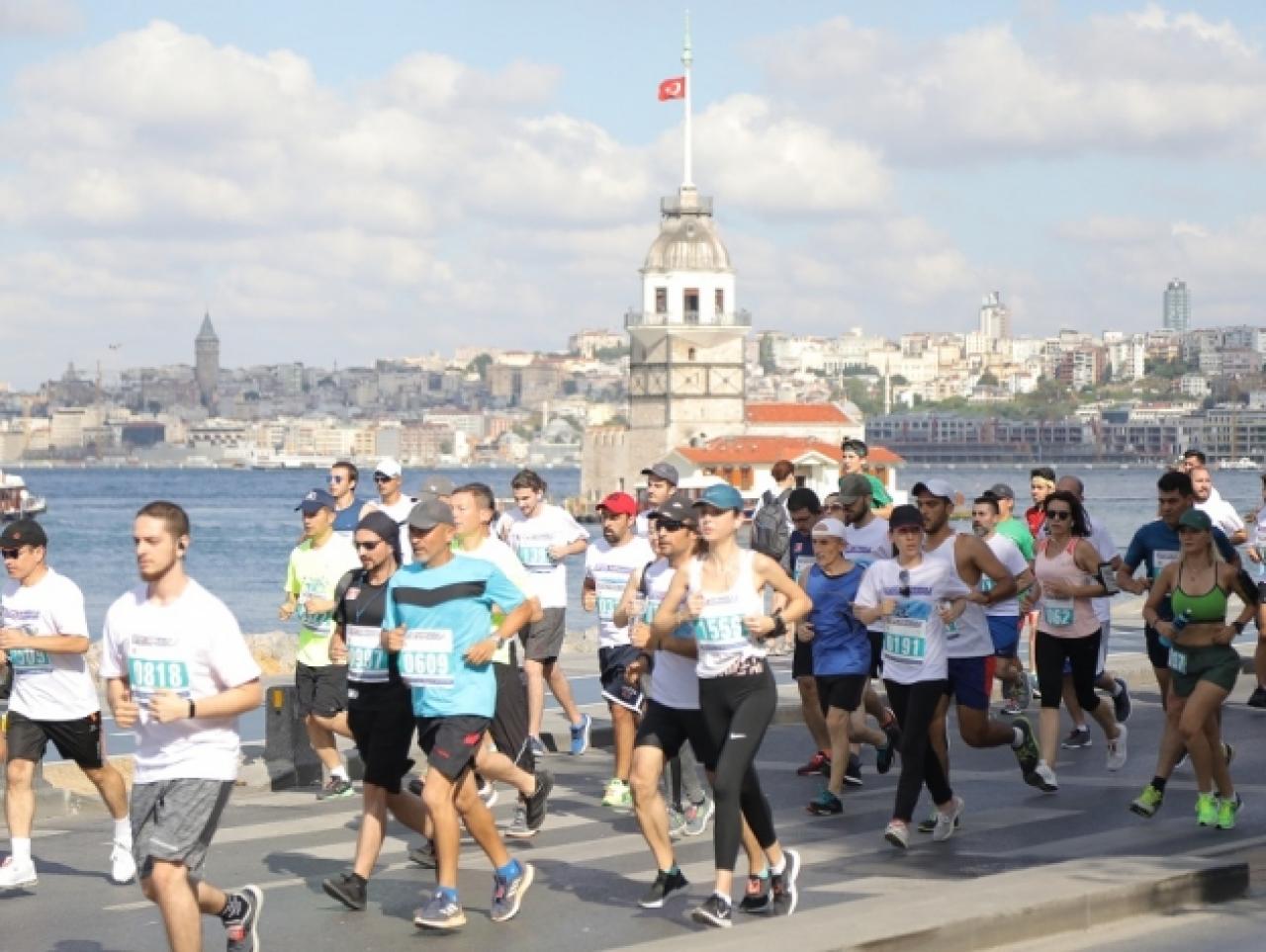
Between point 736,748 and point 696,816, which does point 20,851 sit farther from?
point 696,816

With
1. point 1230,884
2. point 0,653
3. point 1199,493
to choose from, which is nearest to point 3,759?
point 0,653

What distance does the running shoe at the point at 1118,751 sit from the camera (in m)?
14.0

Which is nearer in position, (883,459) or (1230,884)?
(1230,884)

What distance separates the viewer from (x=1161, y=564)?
13.4 meters

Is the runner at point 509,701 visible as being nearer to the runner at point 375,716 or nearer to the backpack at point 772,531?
the runner at point 375,716

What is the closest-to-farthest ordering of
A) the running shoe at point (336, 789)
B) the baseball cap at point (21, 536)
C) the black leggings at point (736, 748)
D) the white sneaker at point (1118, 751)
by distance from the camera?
the black leggings at point (736, 748) → the baseball cap at point (21, 536) → the running shoe at point (336, 789) → the white sneaker at point (1118, 751)

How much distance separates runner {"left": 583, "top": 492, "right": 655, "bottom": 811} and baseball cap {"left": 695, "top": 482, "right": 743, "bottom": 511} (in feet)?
9.09

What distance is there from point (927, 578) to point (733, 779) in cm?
258

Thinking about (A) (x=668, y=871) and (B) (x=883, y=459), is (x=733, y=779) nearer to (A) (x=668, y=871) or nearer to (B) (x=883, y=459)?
(A) (x=668, y=871)

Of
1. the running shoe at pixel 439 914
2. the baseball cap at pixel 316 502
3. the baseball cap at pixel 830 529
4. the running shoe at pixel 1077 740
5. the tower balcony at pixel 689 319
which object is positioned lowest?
the running shoe at pixel 1077 740

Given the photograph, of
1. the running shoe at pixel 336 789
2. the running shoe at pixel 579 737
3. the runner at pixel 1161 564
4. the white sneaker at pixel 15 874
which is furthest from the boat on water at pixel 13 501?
the white sneaker at pixel 15 874

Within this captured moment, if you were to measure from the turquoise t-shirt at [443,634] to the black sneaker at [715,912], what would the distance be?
3.91 feet

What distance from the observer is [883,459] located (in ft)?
382

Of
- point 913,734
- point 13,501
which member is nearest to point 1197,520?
point 913,734
